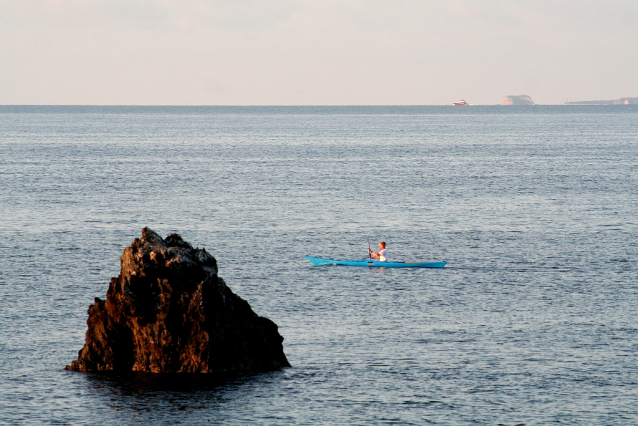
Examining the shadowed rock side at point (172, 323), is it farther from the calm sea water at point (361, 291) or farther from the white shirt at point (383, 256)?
the white shirt at point (383, 256)

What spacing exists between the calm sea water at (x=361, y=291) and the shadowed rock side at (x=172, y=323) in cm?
102

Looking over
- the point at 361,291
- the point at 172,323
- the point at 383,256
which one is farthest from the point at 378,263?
the point at 172,323

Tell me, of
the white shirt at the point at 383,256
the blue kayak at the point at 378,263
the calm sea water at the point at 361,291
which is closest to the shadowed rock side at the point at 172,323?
the calm sea water at the point at 361,291

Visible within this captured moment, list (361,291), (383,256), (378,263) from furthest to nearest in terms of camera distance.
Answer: (378,263)
(383,256)
(361,291)

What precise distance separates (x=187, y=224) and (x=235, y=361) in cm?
3732

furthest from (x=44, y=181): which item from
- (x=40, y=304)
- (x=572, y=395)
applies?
(x=572, y=395)

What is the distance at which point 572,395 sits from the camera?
93.6 feet

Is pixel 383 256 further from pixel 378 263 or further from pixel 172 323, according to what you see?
pixel 172 323

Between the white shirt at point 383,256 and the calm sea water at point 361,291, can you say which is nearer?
the calm sea water at point 361,291

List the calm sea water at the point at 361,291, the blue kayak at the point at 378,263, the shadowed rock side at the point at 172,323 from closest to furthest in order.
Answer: the calm sea water at the point at 361,291
the shadowed rock side at the point at 172,323
the blue kayak at the point at 378,263

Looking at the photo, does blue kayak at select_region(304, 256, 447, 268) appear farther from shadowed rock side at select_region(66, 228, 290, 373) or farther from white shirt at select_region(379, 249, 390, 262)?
shadowed rock side at select_region(66, 228, 290, 373)

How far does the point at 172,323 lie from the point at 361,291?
55.2 feet

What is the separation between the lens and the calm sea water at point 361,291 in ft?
91.1

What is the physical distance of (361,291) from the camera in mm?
44969
